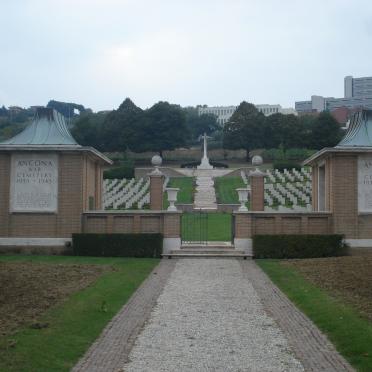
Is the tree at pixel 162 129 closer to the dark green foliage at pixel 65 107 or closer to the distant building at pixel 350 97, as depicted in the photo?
the dark green foliage at pixel 65 107

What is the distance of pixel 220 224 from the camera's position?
104ft

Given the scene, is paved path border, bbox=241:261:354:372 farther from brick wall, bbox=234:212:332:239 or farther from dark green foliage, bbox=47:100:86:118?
dark green foliage, bbox=47:100:86:118

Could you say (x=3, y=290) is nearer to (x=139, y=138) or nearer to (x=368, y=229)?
(x=368, y=229)

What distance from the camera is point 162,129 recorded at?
276ft

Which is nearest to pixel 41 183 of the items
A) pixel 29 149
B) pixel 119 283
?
pixel 29 149

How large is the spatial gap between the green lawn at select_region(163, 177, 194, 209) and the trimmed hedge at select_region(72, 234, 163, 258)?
70.7 ft

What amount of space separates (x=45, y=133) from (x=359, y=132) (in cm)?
1094

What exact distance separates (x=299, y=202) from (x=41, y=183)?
2441 cm

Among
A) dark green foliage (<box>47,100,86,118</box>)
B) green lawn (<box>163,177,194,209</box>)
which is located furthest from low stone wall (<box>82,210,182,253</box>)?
dark green foliage (<box>47,100,86,118</box>)

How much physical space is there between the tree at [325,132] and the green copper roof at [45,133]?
5998 cm

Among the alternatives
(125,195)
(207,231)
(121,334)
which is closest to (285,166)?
(125,195)

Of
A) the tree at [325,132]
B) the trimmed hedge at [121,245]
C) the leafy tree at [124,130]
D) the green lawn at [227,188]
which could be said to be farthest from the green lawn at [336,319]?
the leafy tree at [124,130]

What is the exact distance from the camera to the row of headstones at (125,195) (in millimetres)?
41150

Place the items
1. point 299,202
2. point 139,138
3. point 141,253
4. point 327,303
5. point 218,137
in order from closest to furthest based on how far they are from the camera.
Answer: point 327,303 → point 141,253 → point 299,202 → point 139,138 → point 218,137
